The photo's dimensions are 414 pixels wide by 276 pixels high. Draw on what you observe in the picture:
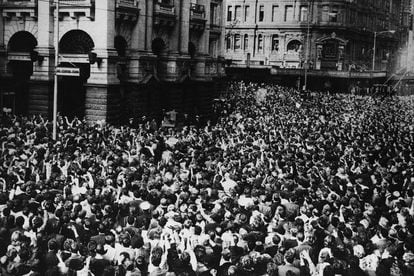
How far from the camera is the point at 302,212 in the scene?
17.4m

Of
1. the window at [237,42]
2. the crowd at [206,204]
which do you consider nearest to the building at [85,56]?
the crowd at [206,204]

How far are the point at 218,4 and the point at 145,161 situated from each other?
104 ft

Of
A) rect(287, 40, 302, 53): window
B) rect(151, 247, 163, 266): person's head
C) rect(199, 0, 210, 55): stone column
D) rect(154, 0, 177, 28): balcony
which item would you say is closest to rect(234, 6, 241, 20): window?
rect(287, 40, 302, 53): window

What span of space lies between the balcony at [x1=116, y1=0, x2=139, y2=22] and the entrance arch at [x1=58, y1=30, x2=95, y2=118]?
252cm

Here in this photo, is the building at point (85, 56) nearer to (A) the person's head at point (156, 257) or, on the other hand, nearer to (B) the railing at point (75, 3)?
(B) the railing at point (75, 3)

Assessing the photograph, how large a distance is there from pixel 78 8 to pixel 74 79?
457cm

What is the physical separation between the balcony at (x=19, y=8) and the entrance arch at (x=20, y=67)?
4.18 feet

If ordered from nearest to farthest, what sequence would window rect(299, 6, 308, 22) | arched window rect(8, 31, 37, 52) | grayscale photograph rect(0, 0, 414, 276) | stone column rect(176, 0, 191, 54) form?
grayscale photograph rect(0, 0, 414, 276) → arched window rect(8, 31, 37, 52) → stone column rect(176, 0, 191, 54) → window rect(299, 6, 308, 22)

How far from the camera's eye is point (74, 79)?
38125 mm

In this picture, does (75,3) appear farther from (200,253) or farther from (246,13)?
(246,13)

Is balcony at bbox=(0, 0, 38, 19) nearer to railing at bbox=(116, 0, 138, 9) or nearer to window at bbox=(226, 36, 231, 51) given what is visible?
railing at bbox=(116, 0, 138, 9)

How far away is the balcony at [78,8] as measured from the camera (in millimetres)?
36406

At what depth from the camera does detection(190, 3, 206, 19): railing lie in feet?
157

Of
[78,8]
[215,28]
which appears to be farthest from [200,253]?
[215,28]
